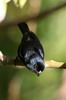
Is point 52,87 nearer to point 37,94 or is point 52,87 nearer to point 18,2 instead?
point 37,94

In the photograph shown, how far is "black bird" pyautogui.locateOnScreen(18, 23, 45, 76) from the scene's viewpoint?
2.10 feet

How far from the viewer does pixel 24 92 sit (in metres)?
1.36

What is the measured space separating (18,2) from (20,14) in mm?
154

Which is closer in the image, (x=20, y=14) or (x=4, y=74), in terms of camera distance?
(x=20, y=14)

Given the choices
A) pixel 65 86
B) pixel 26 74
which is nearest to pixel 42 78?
pixel 26 74

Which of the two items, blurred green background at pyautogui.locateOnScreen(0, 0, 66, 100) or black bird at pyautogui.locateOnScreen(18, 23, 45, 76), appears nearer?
black bird at pyautogui.locateOnScreen(18, 23, 45, 76)

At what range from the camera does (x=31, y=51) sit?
2.14 feet

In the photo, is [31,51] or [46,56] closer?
[31,51]

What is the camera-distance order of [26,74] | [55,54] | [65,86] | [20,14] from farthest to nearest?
[26,74], [55,54], [65,86], [20,14]

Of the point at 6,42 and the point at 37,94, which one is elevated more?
the point at 6,42

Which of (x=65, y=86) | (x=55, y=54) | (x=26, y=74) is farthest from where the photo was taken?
(x=26, y=74)

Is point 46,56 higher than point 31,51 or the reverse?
higher

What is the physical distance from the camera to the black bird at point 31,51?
0.64 m

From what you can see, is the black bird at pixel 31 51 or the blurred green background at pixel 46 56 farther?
the blurred green background at pixel 46 56
